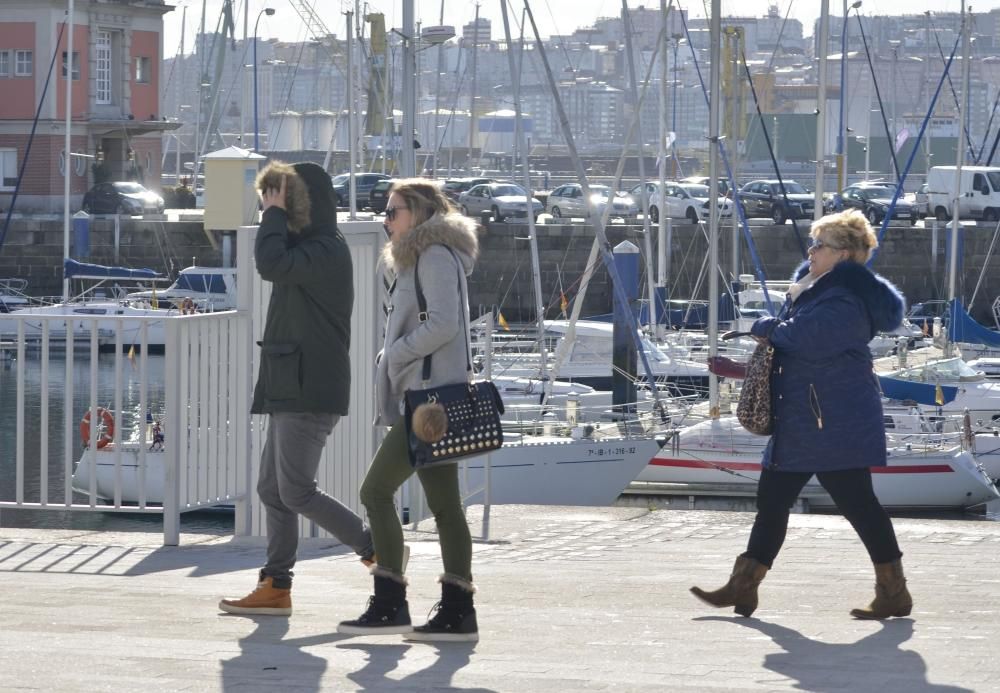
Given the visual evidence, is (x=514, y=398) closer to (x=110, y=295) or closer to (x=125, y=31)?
(x=110, y=295)

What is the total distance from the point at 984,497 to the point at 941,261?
23.7 metres

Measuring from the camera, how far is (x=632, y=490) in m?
20.8

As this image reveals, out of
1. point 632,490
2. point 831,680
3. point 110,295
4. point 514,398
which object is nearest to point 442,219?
point 831,680

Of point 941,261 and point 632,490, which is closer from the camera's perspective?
point 632,490

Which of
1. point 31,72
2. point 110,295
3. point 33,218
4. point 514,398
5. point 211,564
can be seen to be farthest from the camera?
point 31,72

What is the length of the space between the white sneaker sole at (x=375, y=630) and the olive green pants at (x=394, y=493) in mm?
187

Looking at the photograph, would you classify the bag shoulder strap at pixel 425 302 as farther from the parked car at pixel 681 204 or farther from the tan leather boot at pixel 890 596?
the parked car at pixel 681 204

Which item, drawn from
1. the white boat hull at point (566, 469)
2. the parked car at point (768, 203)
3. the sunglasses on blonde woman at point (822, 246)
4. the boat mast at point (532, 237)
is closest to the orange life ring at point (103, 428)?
the white boat hull at point (566, 469)

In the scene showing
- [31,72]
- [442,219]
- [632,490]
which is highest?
[31,72]

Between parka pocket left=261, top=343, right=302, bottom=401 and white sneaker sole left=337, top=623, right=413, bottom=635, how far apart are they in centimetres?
77

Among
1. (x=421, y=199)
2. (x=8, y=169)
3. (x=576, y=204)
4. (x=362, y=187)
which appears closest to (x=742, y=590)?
(x=421, y=199)

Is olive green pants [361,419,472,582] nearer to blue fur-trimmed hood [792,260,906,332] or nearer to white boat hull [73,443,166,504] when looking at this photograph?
blue fur-trimmed hood [792,260,906,332]

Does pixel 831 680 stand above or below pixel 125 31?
below

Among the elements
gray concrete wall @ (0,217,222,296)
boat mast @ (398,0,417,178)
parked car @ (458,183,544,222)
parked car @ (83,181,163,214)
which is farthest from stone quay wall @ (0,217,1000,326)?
boat mast @ (398,0,417,178)
